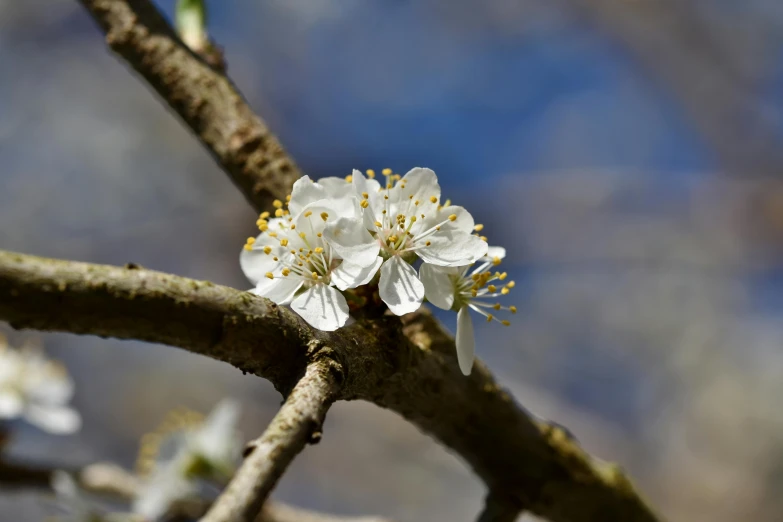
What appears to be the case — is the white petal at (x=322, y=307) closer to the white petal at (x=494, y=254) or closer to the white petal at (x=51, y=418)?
the white petal at (x=494, y=254)

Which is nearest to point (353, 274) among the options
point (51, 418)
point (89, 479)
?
point (89, 479)

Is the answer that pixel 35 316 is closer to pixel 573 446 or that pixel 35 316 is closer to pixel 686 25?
pixel 573 446

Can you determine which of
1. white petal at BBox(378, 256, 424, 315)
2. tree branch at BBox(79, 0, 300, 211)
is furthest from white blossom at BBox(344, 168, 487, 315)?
tree branch at BBox(79, 0, 300, 211)

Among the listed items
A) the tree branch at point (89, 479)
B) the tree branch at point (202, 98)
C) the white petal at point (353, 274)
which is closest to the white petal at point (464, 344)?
the white petal at point (353, 274)

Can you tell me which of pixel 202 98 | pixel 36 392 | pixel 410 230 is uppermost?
pixel 202 98

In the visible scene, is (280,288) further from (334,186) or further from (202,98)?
(202,98)

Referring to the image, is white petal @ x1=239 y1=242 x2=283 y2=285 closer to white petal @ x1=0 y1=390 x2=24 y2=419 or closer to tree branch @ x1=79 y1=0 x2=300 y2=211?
tree branch @ x1=79 y1=0 x2=300 y2=211

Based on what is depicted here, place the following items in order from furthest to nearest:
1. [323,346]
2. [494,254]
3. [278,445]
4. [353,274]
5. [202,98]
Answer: [202,98], [494,254], [353,274], [323,346], [278,445]
